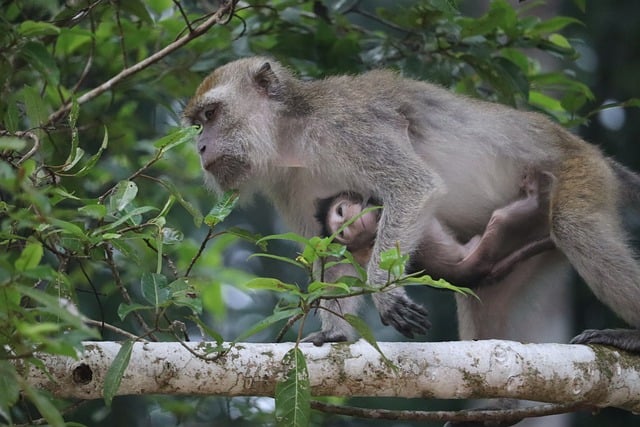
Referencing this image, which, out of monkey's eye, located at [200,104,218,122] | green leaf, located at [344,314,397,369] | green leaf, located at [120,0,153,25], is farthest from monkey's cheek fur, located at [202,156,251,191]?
green leaf, located at [344,314,397,369]

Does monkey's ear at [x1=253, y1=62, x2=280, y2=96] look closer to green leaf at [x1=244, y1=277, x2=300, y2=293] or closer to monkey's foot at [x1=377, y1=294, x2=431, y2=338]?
monkey's foot at [x1=377, y1=294, x2=431, y2=338]

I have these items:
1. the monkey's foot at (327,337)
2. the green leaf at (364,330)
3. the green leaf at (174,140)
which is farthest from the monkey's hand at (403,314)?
the green leaf at (174,140)

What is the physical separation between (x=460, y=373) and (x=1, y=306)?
2609 mm

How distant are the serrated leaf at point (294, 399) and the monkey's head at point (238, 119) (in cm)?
285

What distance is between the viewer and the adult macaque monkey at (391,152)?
6738 millimetres

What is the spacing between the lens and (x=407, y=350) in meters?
5.15

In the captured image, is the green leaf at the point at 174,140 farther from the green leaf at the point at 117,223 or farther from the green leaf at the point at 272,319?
the green leaf at the point at 272,319

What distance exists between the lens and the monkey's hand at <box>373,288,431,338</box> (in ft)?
19.0

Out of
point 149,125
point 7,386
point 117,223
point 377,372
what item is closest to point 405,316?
point 377,372

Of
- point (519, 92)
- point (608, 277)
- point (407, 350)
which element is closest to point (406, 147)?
point (519, 92)

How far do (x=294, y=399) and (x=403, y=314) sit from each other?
1.55m

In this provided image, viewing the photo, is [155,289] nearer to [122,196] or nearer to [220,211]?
[122,196]

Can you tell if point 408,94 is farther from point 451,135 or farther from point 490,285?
point 490,285

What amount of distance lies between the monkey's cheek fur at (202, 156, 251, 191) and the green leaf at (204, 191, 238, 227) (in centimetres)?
176
